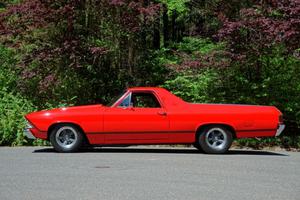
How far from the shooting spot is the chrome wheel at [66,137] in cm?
1342

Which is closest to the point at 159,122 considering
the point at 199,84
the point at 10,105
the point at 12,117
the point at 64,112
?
the point at 64,112

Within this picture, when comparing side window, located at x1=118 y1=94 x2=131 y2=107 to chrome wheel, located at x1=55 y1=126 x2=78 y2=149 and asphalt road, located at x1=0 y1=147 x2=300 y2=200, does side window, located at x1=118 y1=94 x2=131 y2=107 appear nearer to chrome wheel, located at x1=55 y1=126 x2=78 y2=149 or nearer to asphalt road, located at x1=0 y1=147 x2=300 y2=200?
asphalt road, located at x1=0 y1=147 x2=300 y2=200

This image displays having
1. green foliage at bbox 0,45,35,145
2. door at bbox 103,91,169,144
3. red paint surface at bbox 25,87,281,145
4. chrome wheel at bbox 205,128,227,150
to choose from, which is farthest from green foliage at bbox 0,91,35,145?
chrome wheel at bbox 205,128,227,150

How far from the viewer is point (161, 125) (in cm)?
1333

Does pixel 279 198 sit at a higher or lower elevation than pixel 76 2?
lower

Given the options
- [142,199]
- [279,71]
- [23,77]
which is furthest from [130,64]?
[142,199]

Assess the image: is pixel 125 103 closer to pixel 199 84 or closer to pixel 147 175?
pixel 147 175

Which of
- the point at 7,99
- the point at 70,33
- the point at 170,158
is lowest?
the point at 170,158

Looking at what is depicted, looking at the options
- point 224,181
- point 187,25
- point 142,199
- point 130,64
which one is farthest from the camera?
point 187,25

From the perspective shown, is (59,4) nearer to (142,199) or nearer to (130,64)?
(130,64)

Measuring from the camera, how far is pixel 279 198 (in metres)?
7.74

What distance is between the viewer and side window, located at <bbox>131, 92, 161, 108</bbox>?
45.1 feet

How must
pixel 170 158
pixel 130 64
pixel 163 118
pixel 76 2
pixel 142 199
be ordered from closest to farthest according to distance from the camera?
pixel 142 199 → pixel 170 158 → pixel 163 118 → pixel 76 2 → pixel 130 64

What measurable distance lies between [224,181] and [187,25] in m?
19.5
